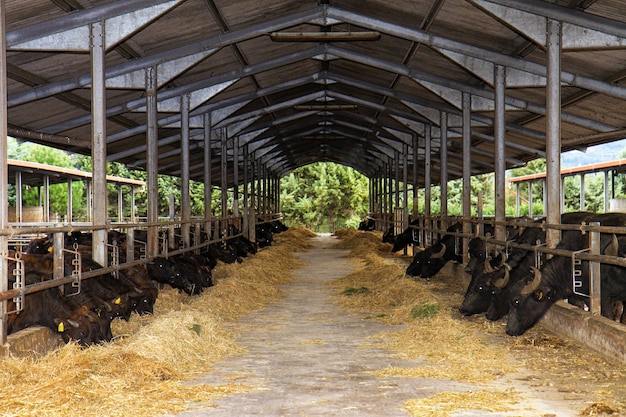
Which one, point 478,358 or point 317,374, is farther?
point 478,358

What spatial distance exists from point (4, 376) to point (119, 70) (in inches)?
366

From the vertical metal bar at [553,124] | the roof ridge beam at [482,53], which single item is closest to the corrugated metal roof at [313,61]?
the roof ridge beam at [482,53]

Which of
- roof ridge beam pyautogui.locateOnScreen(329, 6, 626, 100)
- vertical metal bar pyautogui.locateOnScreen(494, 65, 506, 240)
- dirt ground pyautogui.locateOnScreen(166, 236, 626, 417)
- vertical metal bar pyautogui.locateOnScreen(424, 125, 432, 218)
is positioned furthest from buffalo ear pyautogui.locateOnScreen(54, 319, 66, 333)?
vertical metal bar pyautogui.locateOnScreen(424, 125, 432, 218)

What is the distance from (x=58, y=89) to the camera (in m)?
14.4

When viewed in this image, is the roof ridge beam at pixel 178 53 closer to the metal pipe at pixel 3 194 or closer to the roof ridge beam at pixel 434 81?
the roof ridge beam at pixel 434 81

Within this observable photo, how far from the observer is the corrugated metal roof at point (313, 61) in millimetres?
11250

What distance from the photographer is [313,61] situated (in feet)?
63.2

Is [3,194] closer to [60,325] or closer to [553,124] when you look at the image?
[60,325]

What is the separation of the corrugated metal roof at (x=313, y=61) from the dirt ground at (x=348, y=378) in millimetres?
5155

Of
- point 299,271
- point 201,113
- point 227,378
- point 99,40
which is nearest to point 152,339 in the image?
point 227,378

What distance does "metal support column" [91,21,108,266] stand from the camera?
11438 millimetres

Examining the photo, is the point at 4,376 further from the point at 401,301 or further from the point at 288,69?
the point at 288,69

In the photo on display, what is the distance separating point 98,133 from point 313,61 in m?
8.87

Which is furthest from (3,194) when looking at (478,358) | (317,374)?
(478,358)
